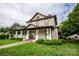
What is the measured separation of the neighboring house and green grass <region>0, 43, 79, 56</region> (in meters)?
0.29

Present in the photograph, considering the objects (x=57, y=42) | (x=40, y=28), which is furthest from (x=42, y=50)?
(x=40, y=28)

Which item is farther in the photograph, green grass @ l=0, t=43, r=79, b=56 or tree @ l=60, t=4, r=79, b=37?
tree @ l=60, t=4, r=79, b=37

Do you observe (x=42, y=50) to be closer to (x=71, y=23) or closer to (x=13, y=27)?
(x=13, y=27)

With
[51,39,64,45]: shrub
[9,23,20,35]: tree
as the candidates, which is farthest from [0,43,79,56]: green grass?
[9,23,20,35]: tree

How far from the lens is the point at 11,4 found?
14.6 feet

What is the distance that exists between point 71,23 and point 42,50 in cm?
119

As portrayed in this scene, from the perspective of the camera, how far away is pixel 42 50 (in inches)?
170

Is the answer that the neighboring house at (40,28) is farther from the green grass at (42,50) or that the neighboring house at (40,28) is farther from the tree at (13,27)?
the green grass at (42,50)

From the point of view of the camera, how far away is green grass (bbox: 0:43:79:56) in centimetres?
424

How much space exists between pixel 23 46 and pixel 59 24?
1213 mm

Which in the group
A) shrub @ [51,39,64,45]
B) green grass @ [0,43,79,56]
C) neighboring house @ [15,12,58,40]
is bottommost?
green grass @ [0,43,79,56]

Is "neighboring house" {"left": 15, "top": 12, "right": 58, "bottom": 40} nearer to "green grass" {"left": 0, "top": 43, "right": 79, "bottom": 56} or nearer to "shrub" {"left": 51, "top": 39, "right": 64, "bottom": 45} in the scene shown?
"shrub" {"left": 51, "top": 39, "right": 64, "bottom": 45}

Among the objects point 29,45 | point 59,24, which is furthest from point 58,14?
point 29,45

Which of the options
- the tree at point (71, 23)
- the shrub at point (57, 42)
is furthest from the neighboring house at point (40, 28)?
the tree at point (71, 23)
